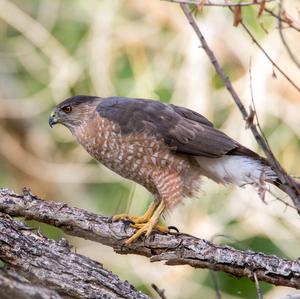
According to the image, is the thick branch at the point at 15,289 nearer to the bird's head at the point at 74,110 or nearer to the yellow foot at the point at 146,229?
the yellow foot at the point at 146,229

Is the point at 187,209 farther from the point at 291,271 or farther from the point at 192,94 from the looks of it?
the point at 291,271

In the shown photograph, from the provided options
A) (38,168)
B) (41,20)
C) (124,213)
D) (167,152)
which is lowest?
(38,168)

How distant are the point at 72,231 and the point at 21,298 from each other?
4.78 feet

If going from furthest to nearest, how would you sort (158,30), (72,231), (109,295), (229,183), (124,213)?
1. (158,30)
2. (229,183)
3. (124,213)
4. (72,231)
5. (109,295)

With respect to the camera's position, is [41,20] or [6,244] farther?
[41,20]

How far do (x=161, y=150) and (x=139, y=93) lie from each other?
3125 mm

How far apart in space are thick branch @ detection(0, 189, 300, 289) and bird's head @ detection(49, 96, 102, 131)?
97 centimetres

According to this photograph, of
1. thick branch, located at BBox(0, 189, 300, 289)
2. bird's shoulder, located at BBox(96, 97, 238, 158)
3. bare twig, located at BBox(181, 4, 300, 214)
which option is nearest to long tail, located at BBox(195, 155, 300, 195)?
bird's shoulder, located at BBox(96, 97, 238, 158)

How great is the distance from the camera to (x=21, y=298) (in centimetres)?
328

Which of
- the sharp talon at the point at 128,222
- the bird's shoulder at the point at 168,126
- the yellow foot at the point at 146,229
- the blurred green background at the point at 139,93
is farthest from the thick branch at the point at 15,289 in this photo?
the blurred green background at the point at 139,93

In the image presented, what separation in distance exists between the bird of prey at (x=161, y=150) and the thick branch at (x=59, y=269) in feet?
2.84

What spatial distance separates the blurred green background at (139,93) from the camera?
7.87 m

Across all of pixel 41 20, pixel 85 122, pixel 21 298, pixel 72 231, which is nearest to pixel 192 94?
pixel 41 20

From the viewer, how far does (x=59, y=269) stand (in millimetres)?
4121
